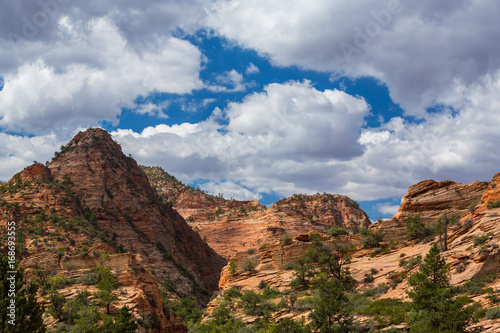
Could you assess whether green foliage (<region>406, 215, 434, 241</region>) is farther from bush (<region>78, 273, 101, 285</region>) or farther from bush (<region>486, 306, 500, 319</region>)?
bush (<region>78, 273, 101, 285</region>)

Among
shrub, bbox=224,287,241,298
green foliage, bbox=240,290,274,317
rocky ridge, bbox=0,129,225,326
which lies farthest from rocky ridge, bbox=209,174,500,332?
rocky ridge, bbox=0,129,225,326

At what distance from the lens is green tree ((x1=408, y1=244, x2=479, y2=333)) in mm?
26219

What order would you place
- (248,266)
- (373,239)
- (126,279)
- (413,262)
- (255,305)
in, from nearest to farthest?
(413,262)
(126,279)
(255,305)
(373,239)
(248,266)

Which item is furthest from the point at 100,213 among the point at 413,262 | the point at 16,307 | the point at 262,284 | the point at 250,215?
the point at 250,215

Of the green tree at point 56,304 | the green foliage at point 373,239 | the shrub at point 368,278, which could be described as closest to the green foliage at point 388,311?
the shrub at point 368,278

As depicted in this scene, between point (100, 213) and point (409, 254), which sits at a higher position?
point (100, 213)

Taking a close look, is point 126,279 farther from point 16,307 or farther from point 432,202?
point 432,202

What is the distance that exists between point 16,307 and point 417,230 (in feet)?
167

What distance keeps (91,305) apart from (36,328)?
1149cm

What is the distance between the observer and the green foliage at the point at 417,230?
58.6m

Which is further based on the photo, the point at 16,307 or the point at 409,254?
the point at 409,254

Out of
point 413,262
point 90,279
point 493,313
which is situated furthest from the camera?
point 413,262

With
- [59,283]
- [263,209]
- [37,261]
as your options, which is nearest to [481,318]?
[59,283]

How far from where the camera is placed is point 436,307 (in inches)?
1142
